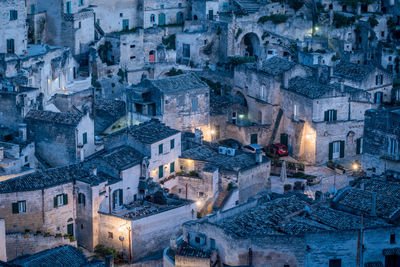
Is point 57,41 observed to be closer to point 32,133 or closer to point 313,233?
point 32,133

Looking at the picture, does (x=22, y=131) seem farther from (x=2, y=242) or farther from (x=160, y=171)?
(x=2, y=242)

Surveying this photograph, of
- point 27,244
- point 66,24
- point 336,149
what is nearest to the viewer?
point 27,244

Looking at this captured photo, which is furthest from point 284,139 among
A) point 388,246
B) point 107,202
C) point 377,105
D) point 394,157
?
point 388,246

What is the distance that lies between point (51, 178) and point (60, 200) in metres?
1.34

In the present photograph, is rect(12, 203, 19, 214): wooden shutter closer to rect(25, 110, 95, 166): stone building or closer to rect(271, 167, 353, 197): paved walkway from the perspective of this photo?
rect(25, 110, 95, 166): stone building

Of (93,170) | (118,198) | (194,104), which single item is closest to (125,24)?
(194,104)

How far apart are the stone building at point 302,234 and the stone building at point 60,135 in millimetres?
12670

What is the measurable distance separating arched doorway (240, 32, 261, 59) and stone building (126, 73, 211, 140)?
14515 millimetres

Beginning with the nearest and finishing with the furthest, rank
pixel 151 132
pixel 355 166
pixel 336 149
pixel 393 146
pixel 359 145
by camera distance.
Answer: pixel 393 146, pixel 151 132, pixel 355 166, pixel 336 149, pixel 359 145

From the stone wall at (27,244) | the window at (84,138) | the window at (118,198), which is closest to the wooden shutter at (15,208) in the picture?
the stone wall at (27,244)

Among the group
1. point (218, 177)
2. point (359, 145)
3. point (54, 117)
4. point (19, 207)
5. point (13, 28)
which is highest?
point (13, 28)

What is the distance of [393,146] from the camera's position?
190 ft

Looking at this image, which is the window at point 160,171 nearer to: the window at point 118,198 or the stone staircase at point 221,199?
the stone staircase at point 221,199

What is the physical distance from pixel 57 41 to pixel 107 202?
24.3m
